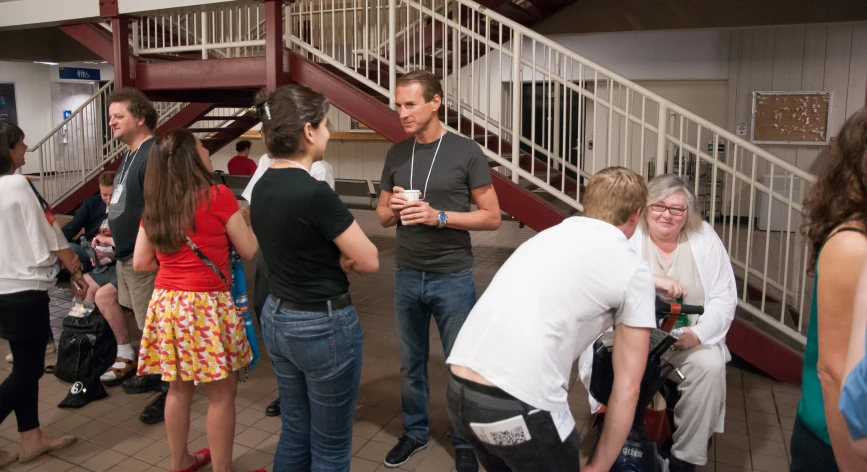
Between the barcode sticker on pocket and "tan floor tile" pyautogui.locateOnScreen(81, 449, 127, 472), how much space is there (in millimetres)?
2309

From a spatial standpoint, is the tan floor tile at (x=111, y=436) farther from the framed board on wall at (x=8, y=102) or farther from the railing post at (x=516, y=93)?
the framed board on wall at (x=8, y=102)

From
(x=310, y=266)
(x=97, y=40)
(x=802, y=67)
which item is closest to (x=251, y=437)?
Result: (x=310, y=266)

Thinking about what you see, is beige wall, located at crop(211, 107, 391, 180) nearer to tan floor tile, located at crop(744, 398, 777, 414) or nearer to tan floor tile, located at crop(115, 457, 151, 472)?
tan floor tile, located at crop(744, 398, 777, 414)

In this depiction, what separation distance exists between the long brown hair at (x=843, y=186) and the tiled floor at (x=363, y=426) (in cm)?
210

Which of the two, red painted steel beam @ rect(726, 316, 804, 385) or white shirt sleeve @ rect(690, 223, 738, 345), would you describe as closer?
white shirt sleeve @ rect(690, 223, 738, 345)

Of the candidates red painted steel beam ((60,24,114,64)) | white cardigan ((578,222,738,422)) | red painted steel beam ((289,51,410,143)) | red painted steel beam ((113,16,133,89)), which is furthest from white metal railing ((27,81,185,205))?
white cardigan ((578,222,738,422))

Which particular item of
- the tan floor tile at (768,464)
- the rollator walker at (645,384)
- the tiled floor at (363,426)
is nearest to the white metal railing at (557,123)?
the rollator walker at (645,384)

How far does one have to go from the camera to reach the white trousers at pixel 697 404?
293 centimetres

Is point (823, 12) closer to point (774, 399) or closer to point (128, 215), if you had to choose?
point (774, 399)

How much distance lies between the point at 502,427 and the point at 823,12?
345 inches

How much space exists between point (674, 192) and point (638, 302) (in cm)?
146

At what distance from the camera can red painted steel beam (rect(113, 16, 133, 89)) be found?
19.8ft

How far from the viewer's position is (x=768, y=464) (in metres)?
3.25

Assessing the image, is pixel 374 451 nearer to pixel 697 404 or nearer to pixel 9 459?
pixel 697 404
